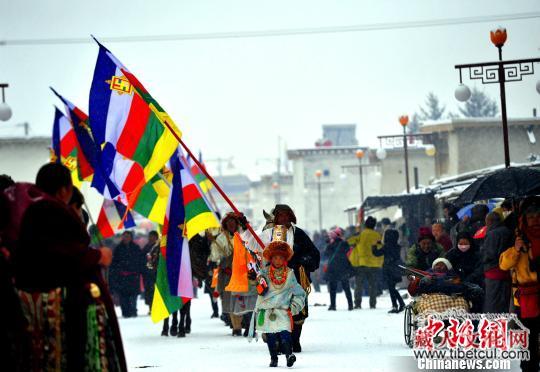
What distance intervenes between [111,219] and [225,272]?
7.74 ft

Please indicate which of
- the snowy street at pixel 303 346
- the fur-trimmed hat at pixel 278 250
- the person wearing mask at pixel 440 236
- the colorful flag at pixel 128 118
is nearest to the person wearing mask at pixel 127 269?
the snowy street at pixel 303 346

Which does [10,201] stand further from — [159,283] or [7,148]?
[7,148]

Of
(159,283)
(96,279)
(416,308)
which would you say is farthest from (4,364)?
(159,283)

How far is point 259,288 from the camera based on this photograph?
1412 centimetres

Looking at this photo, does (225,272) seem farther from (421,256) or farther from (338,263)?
(338,263)

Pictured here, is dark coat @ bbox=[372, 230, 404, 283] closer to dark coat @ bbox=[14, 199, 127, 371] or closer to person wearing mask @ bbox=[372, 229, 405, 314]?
Answer: person wearing mask @ bbox=[372, 229, 405, 314]

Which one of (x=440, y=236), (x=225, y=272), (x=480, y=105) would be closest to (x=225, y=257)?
(x=225, y=272)

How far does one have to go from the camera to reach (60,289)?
26.6 feet

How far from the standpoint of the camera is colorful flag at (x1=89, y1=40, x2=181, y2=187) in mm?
17000

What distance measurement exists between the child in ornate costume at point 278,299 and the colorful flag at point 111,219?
4.65 metres

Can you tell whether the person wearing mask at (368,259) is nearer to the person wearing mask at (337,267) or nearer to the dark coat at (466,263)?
the person wearing mask at (337,267)

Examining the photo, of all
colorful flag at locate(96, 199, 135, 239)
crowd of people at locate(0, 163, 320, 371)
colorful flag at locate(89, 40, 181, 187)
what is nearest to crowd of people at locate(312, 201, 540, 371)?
colorful flag at locate(89, 40, 181, 187)

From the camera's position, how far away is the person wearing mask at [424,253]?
15.8 meters

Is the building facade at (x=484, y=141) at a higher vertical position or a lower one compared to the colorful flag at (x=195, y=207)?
higher
